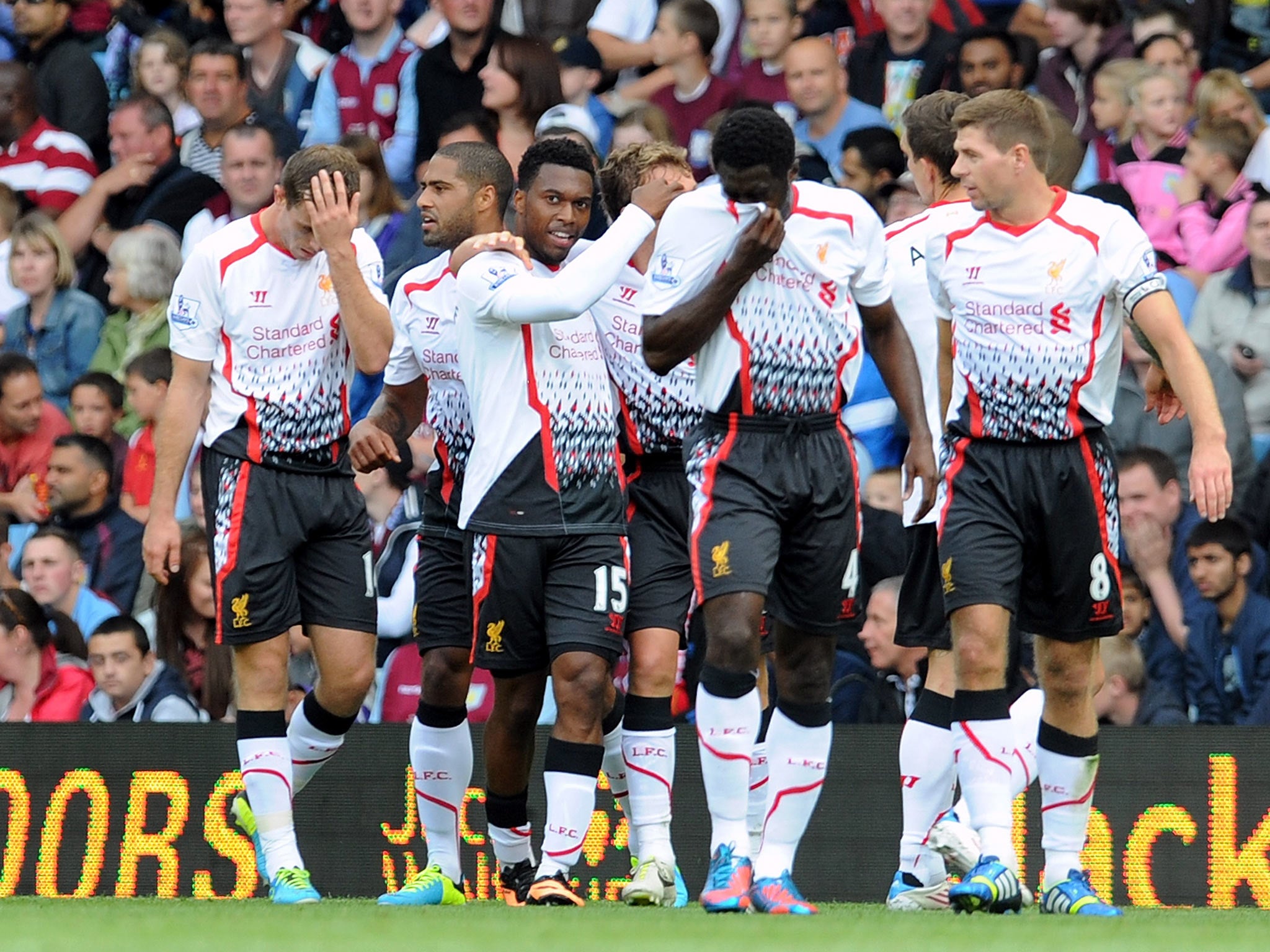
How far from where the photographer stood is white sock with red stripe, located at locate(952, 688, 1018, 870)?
6652 millimetres

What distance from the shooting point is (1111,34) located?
11992mm

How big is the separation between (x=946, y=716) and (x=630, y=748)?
112 cm

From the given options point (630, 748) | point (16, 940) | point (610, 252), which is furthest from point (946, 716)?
point (16, 940)

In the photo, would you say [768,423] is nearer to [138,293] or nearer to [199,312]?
[199,312]

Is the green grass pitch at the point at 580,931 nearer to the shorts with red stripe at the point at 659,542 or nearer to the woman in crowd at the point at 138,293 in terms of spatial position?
the shorts with red stripe at the point at 659,542

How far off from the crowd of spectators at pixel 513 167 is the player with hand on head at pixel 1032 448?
92.3 inches

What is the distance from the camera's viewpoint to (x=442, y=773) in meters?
7.80

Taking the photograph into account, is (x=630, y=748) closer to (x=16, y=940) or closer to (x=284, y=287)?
(x=284, y=287)

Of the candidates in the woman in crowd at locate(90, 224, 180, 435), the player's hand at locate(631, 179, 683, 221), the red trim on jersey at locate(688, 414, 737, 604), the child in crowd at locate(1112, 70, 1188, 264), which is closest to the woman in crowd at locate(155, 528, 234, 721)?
the woman in crowd at locate(90, 224, 180, 435)

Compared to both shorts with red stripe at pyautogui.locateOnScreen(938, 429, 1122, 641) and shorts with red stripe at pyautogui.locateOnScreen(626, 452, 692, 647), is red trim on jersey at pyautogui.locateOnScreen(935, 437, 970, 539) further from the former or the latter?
shorts with red stripe at pyautogui.locateOnScreen(626, 452, 692, 647)

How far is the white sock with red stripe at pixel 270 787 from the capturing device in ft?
24.5

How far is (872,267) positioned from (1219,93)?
4662 mm

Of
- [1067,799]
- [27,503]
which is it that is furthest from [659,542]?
[27,503]

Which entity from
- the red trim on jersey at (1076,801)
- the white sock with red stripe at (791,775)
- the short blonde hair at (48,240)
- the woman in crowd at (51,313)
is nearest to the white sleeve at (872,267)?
the white sock with red stripe at (791,775)
